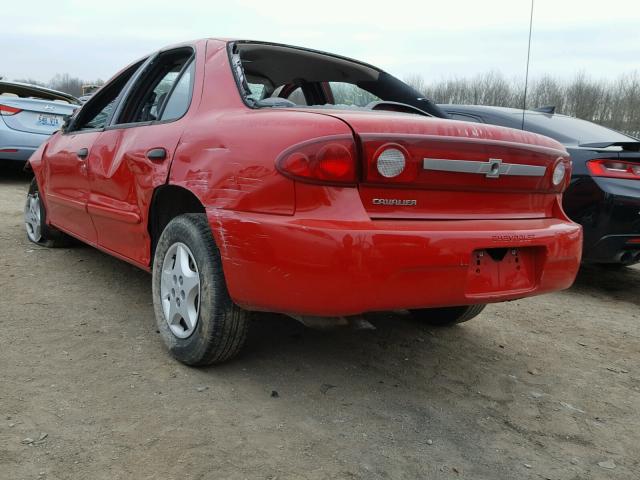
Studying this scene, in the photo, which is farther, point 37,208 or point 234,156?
point 37,208

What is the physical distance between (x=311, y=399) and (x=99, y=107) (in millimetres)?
2739

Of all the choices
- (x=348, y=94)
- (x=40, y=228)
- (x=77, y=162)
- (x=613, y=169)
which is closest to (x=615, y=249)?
(x=613, y=169)

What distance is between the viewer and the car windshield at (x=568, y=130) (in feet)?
15.0

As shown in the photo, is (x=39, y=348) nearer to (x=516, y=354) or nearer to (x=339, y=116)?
(x=339, y=116)

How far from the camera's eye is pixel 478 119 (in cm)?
503

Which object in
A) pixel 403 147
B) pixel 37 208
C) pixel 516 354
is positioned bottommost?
pixel 516 354

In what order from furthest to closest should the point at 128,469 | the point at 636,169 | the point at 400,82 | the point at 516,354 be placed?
the point at 636,169, the point at 400,82, the point at 516,354, the point at 128,469

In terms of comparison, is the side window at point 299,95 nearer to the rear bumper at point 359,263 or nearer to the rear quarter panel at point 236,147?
the rear quarter panel at point 236,147

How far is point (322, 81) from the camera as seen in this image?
11.6 feet

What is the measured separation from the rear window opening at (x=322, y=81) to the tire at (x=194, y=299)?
1001mm

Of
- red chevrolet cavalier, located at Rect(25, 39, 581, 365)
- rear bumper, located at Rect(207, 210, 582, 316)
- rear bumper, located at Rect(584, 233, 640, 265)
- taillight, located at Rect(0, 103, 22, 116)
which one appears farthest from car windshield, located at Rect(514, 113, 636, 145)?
taillight, located at Rect(0, 103, 22, 116)

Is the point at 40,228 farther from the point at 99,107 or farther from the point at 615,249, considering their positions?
the point at 615,249

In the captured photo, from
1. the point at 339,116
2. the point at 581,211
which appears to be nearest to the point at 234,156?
the point at 339,116

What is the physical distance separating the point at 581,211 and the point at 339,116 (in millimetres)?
2826
